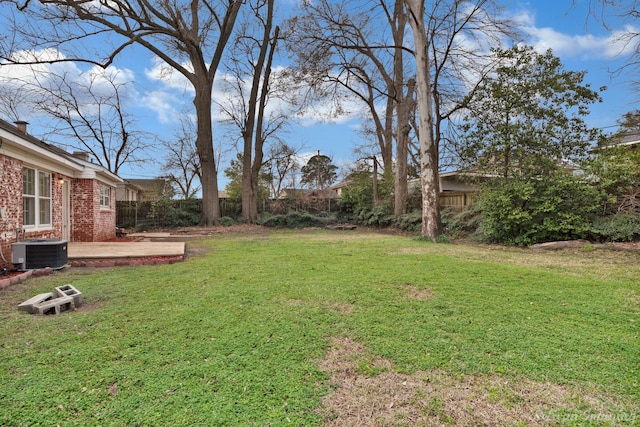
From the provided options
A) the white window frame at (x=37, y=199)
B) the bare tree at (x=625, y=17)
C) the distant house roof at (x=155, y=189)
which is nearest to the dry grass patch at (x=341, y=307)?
the bare tree at (x=625, y=17)

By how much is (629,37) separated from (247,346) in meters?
9.49

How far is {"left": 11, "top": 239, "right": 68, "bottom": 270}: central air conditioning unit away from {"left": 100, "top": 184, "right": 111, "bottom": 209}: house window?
613 centimetres

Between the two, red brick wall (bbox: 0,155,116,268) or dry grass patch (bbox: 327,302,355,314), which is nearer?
dry grass patch (bbox: 327,302,355,314)

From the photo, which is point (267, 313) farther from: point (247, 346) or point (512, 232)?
point (512, 232)

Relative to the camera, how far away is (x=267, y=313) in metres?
3.48

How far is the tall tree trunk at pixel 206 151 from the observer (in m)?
16.9

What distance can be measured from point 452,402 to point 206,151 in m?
16.9

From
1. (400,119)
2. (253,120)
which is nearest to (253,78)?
(253,120)

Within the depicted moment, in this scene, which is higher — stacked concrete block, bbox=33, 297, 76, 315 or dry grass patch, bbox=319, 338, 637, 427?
stacked concrete block, bbox=33, 297, 76, 315

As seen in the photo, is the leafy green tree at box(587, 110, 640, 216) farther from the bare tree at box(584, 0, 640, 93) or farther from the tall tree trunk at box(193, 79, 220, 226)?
the tall tree trunk at box(193, 79, 220, 226)

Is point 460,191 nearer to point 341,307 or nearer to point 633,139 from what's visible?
point 633,139

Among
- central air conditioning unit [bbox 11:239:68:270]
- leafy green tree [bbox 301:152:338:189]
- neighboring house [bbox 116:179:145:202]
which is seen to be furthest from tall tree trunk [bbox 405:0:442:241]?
leafy green tree [bbox 301:152:338:189]

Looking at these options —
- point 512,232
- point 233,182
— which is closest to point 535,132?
point 512,232

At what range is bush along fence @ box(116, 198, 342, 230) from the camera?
17172 mm
